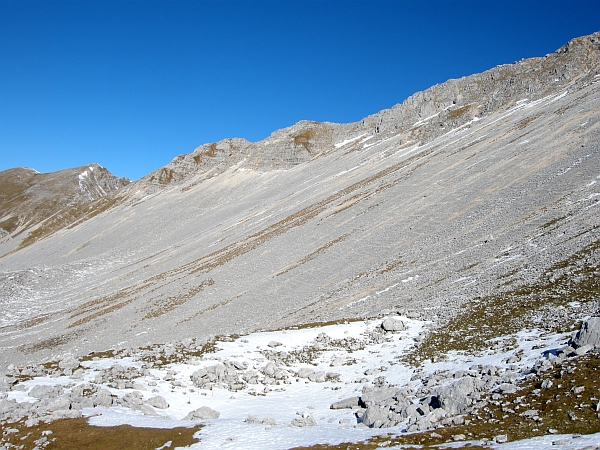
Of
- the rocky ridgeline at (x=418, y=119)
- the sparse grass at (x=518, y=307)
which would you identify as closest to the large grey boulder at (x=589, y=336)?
the sparse grass at (x=518, y=307)

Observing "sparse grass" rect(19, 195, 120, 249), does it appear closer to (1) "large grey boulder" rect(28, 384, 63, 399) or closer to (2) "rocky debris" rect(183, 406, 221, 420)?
(1) "large grey boulder" rect(28, 384, 63, 399)

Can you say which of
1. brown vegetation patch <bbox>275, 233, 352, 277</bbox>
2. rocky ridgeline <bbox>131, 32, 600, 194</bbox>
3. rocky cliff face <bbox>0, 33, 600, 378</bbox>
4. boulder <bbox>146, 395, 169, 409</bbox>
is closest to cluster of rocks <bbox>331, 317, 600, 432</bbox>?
rocky cliff face <bbox>0, 33, 600, 378</bbox>

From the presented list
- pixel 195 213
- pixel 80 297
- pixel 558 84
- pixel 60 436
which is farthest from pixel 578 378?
pixel 195 213

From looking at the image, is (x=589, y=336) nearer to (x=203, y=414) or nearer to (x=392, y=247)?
(x=203, y=414)

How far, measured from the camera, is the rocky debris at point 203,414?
18281mm

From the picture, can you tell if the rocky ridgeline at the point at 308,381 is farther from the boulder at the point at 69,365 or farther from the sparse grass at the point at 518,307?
the sparse grass at the point at 518,307

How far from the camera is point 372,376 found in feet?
74.3

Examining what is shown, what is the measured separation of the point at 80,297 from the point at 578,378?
232 ft

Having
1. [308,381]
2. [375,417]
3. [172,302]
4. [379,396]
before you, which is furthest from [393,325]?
[172,302]

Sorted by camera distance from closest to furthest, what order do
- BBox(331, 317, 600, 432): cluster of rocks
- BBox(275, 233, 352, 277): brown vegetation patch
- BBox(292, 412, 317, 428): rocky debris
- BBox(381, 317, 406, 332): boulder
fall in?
BBox(331, 317, 600, 432): cluster of rocks
BBox(292, 412, 317, 428): rocky debris
BBox(381, 317, 406, 332): boulder
BBox(275, 233, 352, 277): brown vegetation patch

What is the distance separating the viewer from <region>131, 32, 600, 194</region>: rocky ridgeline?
10069 centimetres

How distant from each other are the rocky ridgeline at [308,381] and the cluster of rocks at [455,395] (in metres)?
0.03

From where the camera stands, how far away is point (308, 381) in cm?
2353

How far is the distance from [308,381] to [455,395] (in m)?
9.51
